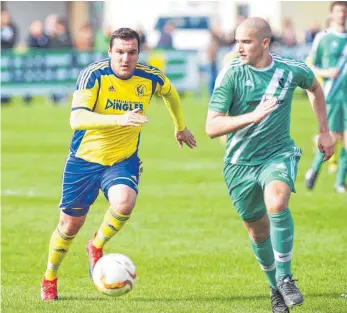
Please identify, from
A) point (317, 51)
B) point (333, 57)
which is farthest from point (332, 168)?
point (317, 51)

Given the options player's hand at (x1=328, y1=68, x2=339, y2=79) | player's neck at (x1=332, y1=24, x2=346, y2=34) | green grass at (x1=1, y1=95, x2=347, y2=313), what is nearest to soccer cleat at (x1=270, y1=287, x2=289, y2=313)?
green grass at (x1=1, y1=95, x2=347, y2=313)

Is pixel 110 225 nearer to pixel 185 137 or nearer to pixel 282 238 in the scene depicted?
pixel 185 137

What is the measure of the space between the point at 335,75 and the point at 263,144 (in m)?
6.23

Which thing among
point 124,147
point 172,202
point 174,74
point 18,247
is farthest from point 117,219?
point 174,74

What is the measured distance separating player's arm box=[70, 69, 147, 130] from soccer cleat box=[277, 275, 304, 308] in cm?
160

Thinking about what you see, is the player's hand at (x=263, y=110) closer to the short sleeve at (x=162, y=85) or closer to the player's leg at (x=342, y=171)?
the short sleeve at (x=162, y=85)

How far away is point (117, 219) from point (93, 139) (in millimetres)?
720

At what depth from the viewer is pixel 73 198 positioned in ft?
28.6

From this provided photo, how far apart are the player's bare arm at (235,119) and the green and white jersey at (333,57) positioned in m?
6.51

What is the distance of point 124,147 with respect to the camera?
8.83 metres

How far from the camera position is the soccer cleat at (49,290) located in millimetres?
8740

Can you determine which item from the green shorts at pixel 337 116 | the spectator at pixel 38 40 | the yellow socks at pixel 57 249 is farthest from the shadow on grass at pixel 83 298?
the spectator at pixel 38 40

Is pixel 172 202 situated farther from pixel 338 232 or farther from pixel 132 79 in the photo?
pixel 132 79

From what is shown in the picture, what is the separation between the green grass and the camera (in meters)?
8.62
